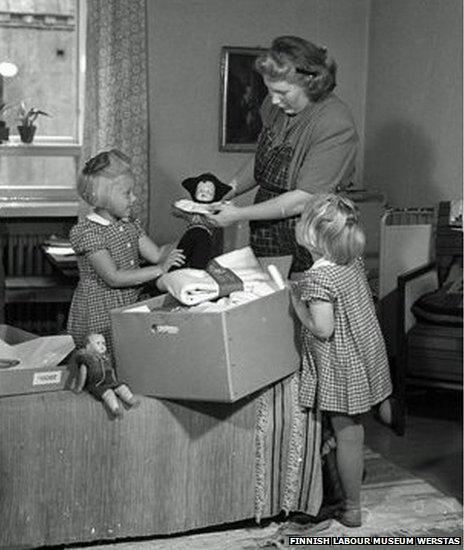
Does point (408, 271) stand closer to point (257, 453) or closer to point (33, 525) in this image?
point (257, 453)

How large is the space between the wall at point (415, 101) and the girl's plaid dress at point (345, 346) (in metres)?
2.40

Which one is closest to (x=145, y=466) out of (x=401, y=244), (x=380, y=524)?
(x=380, y=524)

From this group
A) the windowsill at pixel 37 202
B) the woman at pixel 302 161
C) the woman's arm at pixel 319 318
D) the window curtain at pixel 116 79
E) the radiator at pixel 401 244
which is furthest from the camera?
the windowsill at pixel 37 202

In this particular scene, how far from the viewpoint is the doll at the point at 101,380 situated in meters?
3.16

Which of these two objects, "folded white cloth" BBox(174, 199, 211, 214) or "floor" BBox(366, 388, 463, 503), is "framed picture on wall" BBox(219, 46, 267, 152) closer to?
"floor" BBox(366, 388, 463, 503)

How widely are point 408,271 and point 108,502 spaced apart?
8.19 ft

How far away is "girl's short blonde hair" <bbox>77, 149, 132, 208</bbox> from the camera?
3.45m

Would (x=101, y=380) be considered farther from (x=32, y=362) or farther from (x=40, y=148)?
(x=40, y=148)

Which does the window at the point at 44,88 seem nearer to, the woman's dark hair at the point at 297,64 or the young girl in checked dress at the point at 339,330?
the woman's dark hair at the point at 297,64

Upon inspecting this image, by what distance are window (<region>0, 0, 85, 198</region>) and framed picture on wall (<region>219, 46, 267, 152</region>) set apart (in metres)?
0.92

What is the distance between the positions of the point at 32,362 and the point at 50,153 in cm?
339

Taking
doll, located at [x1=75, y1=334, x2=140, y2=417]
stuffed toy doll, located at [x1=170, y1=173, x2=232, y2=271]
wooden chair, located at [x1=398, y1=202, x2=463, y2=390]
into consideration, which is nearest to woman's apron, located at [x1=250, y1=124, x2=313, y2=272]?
stuffed toy doll, located at [x1=170, y1=173, x2=232, y2=271]

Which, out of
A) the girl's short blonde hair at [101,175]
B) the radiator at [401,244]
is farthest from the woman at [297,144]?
the radiator at [401,244]

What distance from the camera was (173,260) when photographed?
3.51 metres
